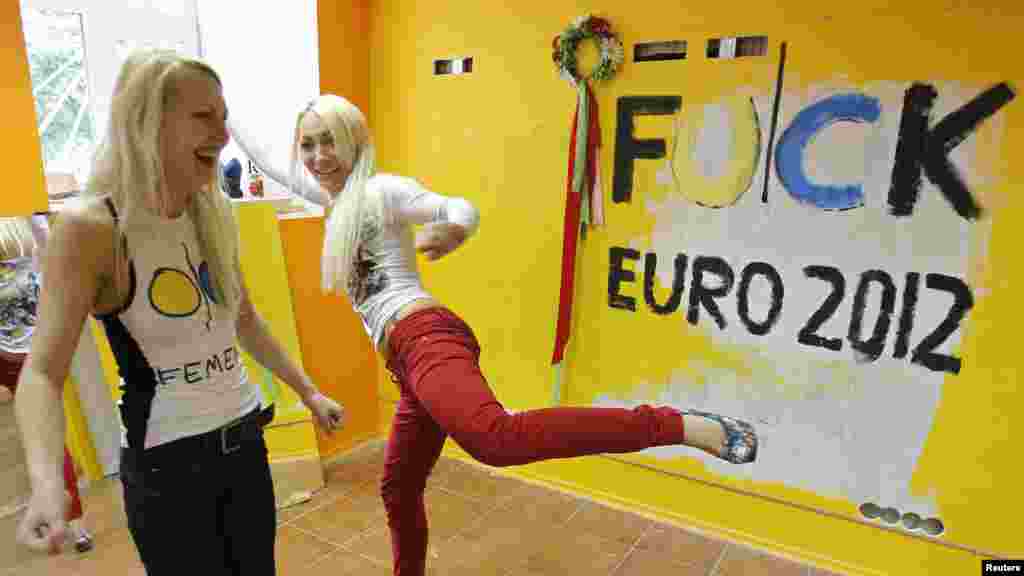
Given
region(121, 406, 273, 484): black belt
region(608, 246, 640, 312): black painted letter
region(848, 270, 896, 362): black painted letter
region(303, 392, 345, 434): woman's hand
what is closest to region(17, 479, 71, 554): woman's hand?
region(121, 406, 273, 484): black belt

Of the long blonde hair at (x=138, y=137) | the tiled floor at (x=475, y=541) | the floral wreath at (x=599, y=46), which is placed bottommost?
the tiled floor at (x=475, y=541)

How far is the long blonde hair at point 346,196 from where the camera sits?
178 centimetres

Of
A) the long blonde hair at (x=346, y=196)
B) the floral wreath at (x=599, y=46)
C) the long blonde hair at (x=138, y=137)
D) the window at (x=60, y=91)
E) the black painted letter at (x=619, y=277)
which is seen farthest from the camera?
the window at (x=60, y=91)

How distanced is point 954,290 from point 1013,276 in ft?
0.53

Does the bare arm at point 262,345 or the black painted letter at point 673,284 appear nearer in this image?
the bare arm at point 262,345

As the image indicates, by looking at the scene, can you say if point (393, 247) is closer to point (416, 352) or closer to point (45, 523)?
point (416, 352)

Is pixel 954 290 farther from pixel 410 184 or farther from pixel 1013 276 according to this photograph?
pixel 410 184

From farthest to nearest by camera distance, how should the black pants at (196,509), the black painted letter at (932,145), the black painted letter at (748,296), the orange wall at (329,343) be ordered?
the orange wall at (329,343)
the black painted letter at (748,296)
the black painted letter at (932,145)
the black pants at (196,509)

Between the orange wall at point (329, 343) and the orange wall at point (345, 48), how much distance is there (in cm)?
65

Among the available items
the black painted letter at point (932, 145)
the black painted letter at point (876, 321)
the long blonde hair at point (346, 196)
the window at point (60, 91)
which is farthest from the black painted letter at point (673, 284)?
the window at point (60, 91)

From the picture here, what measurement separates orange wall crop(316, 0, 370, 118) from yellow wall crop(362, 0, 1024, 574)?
5 cm

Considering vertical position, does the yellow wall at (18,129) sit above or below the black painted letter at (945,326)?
above

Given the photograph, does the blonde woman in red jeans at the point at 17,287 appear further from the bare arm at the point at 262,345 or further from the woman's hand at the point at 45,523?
the woman's hand at the point at 45,523

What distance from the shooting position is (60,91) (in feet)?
9.45
